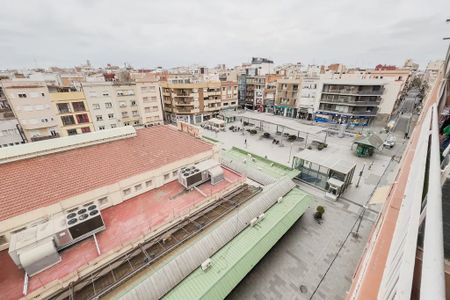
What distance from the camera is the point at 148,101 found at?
4859 cm

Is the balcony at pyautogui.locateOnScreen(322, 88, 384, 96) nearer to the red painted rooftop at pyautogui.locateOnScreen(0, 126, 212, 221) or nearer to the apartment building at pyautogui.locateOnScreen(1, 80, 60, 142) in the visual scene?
the red painted rooftop at pyautogui.locateOnScreen(0, 126, 212, 221)

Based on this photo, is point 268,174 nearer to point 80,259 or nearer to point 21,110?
point 80,259

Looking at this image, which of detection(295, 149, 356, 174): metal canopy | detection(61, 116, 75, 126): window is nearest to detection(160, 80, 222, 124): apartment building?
detection(61, 116, 75, 126): window

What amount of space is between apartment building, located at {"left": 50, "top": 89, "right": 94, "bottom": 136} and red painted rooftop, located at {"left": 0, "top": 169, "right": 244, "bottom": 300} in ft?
101

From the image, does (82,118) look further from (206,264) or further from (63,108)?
(206,264)

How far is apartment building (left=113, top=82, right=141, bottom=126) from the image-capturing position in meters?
44.2

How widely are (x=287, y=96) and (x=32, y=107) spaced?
6062 centimetres

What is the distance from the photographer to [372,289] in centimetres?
447

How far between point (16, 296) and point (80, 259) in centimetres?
324

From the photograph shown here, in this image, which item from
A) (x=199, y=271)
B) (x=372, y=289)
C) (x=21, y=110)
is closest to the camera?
(x=372, y=289)

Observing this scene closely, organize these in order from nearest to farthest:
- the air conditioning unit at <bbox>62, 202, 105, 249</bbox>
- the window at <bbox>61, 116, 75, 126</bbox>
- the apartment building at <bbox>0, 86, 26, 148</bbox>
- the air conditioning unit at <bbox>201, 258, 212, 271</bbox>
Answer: the air conditioning unit at <bbox>201, 258, 212, 271</bbox>, the air conditioning unit at <bbox>62, 202, 105, 249</bbox>, the apartment building at <bbox>0, 86, 26, 148</bbox>, the window at <bbox>61, 116, 75, 126</bbox>

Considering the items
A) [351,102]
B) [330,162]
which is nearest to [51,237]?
[330,162]

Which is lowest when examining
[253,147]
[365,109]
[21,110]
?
[253,147]

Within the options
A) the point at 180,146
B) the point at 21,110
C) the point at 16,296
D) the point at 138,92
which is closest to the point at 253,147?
the point at 180,146
